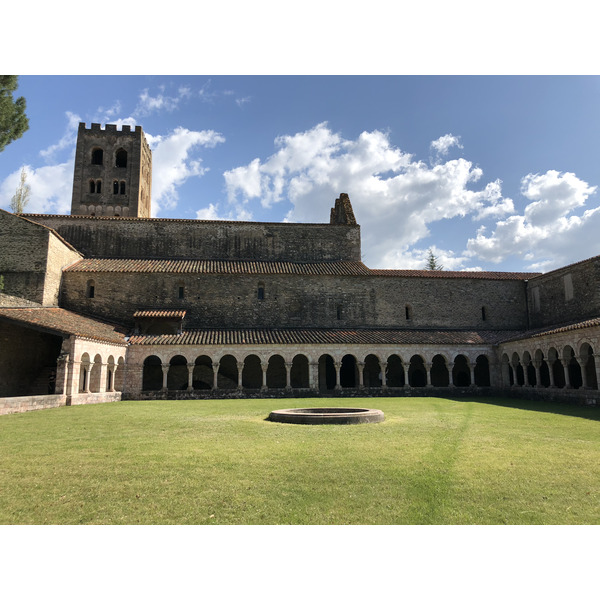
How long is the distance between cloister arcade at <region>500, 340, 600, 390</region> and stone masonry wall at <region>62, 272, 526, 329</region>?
479 cm

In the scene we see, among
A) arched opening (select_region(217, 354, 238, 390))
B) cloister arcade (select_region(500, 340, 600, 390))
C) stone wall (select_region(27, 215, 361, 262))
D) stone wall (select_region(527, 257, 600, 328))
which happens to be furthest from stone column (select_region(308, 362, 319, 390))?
stone wall (select_region(527, 257, 600, 328))

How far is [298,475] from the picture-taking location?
636cm

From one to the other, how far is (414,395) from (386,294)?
7780mm

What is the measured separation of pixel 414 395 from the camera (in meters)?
26.1

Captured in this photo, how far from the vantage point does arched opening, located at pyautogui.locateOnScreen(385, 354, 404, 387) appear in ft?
98.0

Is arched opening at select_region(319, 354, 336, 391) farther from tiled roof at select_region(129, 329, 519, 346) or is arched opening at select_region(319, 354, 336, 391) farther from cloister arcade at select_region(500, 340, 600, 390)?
cloister arcade at select_region(500, 340, 600, 390)

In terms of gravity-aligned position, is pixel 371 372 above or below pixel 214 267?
below

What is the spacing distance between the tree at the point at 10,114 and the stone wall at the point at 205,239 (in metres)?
12.8

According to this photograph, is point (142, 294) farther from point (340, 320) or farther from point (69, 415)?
point (69, 415)

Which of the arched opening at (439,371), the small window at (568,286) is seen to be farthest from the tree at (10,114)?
the small window at (568,286)

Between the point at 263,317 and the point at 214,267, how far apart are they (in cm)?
487

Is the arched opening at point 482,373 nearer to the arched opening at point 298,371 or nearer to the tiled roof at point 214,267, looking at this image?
the tiled roof at point 214,267

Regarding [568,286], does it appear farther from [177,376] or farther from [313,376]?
[177,376]

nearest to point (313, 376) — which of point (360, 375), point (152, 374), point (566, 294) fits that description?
point (360, 375)
